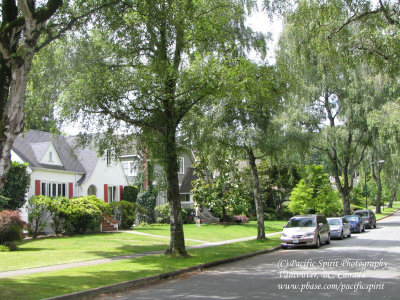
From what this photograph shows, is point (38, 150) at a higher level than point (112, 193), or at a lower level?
higher

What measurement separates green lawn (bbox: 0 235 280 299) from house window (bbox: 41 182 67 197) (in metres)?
14.7

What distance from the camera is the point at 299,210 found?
129ft

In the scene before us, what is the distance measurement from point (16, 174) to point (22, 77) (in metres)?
16.8

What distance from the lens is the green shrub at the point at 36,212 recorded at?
2391 cm

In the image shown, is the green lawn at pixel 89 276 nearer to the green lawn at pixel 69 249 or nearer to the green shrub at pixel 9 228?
the green lawn at pixel 69 249

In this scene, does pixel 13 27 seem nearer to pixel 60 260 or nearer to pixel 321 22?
pixel 60 260

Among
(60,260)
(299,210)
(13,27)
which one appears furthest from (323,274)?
(299,210)

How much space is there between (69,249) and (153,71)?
392 inches

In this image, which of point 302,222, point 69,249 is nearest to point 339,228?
point 302,222

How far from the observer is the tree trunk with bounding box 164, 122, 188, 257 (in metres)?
15.0

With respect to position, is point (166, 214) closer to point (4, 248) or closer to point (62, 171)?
point (62, 171)

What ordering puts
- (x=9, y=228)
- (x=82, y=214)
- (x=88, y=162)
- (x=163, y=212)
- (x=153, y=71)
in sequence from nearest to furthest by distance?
(x=153, y=71)
(x=9, y=228)
(x=82, y=214)
(x=88, y=162)
(x=163, y=212)

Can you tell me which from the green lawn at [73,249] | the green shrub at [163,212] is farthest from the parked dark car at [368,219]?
the green shrub at [163,212]

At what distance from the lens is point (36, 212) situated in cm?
2375
